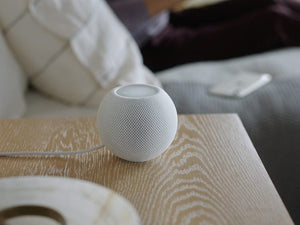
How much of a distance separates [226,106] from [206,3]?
0.79 metres

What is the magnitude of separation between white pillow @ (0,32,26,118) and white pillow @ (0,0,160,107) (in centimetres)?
3

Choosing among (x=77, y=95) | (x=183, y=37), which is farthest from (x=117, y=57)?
(x=183, y=37)

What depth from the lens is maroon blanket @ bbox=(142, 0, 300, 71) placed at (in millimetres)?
1507

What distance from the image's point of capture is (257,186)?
1.68 feet

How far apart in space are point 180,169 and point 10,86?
20.4 inches

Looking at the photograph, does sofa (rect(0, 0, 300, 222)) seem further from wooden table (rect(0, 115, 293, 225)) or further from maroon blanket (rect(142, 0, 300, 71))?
maroon blanket (rect(142, 0, 300, 71))

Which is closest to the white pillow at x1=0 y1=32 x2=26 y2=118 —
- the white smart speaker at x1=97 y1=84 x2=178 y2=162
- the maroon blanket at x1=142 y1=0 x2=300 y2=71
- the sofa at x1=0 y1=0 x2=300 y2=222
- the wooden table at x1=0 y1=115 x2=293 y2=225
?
the sofa at x1=0 y1=0 x2=300 y2=222

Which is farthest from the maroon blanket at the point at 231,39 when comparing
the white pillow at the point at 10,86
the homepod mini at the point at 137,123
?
the homepod mini at the point at 137,123

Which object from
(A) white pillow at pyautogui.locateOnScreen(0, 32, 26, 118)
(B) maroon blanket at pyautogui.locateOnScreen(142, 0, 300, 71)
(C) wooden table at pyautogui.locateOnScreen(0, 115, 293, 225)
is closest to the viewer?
(C) wooden table at pyautogui.locateOnScreen(0, 115, 293, 225)

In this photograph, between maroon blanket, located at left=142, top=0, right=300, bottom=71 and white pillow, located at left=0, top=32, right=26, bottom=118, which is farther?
maroon blanket, located at left=142, top=0, right=300, bottom=71

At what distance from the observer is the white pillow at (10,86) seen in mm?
922

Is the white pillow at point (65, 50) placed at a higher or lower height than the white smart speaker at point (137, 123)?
lower

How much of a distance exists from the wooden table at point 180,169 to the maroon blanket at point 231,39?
0.79 meters

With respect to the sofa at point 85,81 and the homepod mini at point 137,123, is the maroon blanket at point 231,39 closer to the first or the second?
the sofa at point 85,81
